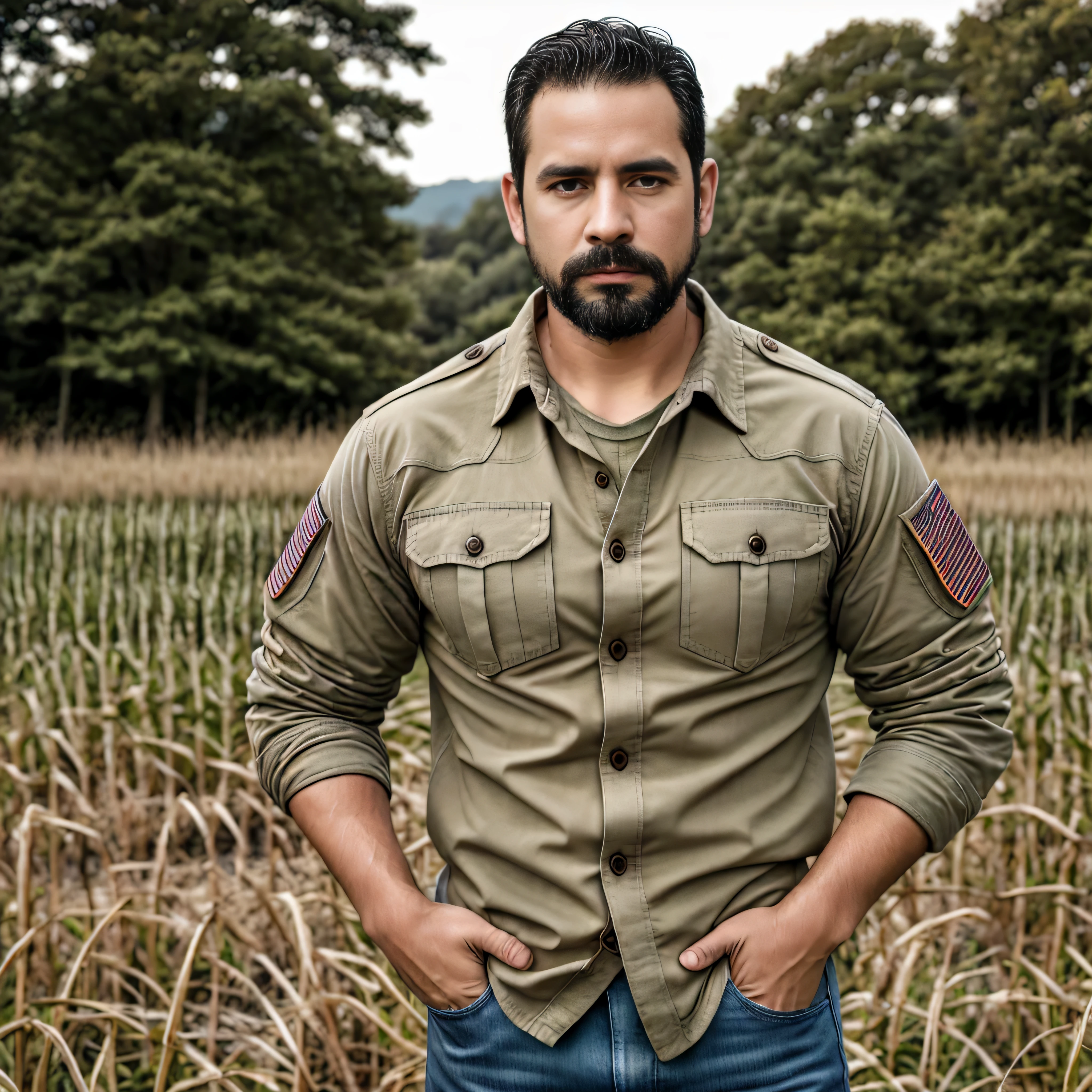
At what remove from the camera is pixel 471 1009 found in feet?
5.14

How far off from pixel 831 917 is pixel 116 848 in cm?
359

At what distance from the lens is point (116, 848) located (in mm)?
4312

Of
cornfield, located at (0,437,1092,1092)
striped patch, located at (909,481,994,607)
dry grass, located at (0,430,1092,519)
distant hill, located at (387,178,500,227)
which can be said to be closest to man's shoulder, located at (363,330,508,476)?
striped patch, located at (909,481,994,607)

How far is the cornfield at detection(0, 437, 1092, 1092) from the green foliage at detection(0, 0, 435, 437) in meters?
15.8

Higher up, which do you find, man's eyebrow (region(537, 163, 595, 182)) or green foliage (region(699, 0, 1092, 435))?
green foliage (region(699, 0, 1092, 435))

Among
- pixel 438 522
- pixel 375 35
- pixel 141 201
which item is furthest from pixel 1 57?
pixel 438 522

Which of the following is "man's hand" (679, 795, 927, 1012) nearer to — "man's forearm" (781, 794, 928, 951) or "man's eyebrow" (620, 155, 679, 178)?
"man's forearm" (781, 794, 928, 951)

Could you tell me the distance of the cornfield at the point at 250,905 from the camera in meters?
2.60

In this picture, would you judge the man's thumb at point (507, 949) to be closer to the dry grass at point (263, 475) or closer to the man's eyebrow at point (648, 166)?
the man's eyebrow at point (648, 166)

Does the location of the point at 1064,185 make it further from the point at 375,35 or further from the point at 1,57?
the point at 1,57

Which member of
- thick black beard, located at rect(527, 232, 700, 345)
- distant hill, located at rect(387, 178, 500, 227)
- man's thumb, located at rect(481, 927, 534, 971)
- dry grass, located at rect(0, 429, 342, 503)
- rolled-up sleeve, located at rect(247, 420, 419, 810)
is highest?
distant hill, located at rect(387, 178, 500, 227)

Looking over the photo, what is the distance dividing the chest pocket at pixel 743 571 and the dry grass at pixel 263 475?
7.65 meters

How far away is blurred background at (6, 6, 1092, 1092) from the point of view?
3.03 m

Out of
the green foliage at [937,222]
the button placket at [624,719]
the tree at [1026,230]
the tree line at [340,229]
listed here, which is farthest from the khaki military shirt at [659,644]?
the tree at [1026,230]
